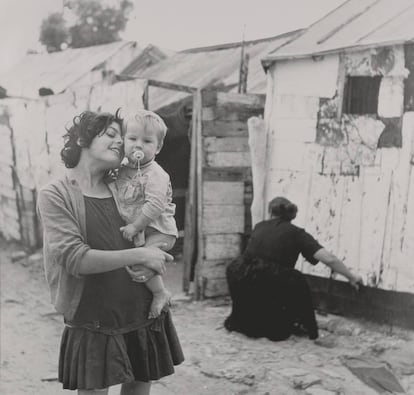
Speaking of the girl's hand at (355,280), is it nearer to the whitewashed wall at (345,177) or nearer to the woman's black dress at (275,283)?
the whitewashed wall at (345,177)

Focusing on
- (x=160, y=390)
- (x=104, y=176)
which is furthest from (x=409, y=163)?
(x=104, y=176)

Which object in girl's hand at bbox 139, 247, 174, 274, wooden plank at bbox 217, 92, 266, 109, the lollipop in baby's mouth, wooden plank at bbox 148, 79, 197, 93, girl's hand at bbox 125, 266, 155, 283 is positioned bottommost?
girl's hand at bbox 125, 266, 155, 283

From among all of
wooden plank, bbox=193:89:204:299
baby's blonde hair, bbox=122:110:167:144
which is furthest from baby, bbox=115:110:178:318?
wooden plank, bbox=193:89:204:299

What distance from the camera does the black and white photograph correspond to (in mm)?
2318

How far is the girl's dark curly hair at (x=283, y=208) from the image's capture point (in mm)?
4891

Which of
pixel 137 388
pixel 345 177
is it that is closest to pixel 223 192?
pixel 345 177

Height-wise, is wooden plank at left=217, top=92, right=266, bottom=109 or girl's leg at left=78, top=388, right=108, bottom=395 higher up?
wooden plank at left=217, top=92, right=266, bottom=109

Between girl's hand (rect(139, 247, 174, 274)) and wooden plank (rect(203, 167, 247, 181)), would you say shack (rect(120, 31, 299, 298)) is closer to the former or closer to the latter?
wooden plank (rect(203, 167, 247, 181))

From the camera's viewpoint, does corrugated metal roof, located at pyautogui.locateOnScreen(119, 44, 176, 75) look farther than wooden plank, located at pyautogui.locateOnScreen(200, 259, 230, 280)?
Yes

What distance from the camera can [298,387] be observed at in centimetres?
400

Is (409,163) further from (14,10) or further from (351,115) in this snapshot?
(14,10)

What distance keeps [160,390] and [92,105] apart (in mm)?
4450

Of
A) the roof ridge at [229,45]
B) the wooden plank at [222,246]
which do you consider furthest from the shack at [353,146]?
the roof ridge at [229,45]

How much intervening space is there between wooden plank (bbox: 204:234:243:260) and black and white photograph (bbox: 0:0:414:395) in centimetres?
1
